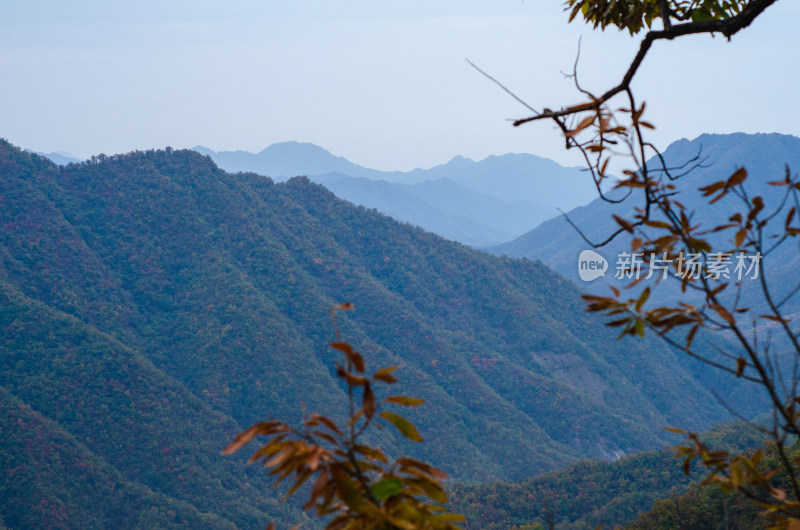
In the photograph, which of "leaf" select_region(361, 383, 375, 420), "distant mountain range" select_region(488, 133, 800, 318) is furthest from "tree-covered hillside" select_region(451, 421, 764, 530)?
"distant mountain range" select_region(488, 133, 800, 318)

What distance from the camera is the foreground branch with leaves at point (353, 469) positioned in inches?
46.2

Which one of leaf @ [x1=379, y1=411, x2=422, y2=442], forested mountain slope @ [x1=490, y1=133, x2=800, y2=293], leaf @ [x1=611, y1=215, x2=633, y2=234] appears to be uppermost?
forested mountain slope @ [x1=490, y1=133, x2=800, y2=293]

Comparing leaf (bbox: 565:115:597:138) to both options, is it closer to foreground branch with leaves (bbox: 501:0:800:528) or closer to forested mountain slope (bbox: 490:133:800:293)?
foreground branch with leaves (bbox: 501:0:800:528)

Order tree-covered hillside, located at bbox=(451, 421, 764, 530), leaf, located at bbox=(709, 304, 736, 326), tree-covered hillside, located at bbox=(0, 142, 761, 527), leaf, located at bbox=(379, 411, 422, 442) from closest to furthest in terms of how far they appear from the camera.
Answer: leaf, located at bbox=(379, 411, 422, 442) → leaf, located at bbox=(709, 304, 736, 326) → tree-covered hillside, located at bbox=(451, 421, 764, 530) → tree-covered hillside, located at bbox=(0, 142, 761, 527)

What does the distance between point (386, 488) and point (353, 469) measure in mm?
124

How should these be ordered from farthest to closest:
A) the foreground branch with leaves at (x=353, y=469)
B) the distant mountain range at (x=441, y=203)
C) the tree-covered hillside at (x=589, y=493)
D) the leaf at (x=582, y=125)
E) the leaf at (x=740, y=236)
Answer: the distant mountain range at (x=441, y=203)
the tree-covered hillside at (x=589, y=493)
the leaf at (x=582, y=125)
the leaf at (x=740, y=236)
the foreground branch with leaves at (x=353, y=469)

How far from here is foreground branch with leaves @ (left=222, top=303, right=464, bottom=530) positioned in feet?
3.85

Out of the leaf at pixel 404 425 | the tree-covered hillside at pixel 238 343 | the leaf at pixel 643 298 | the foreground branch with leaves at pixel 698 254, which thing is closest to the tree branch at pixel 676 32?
the foreground branch with leaves at pixel 698 254

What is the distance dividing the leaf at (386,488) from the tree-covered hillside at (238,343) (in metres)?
17.4

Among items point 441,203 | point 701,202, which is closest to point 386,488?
point 701,202

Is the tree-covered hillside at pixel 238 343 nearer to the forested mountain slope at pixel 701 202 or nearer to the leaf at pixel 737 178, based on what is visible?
the leaf at pixel 737 178

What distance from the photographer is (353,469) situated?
4.44 ft

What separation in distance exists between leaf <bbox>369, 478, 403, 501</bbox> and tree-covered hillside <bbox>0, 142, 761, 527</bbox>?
17.4 metres

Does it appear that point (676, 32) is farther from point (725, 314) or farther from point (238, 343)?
point (238, 343)
